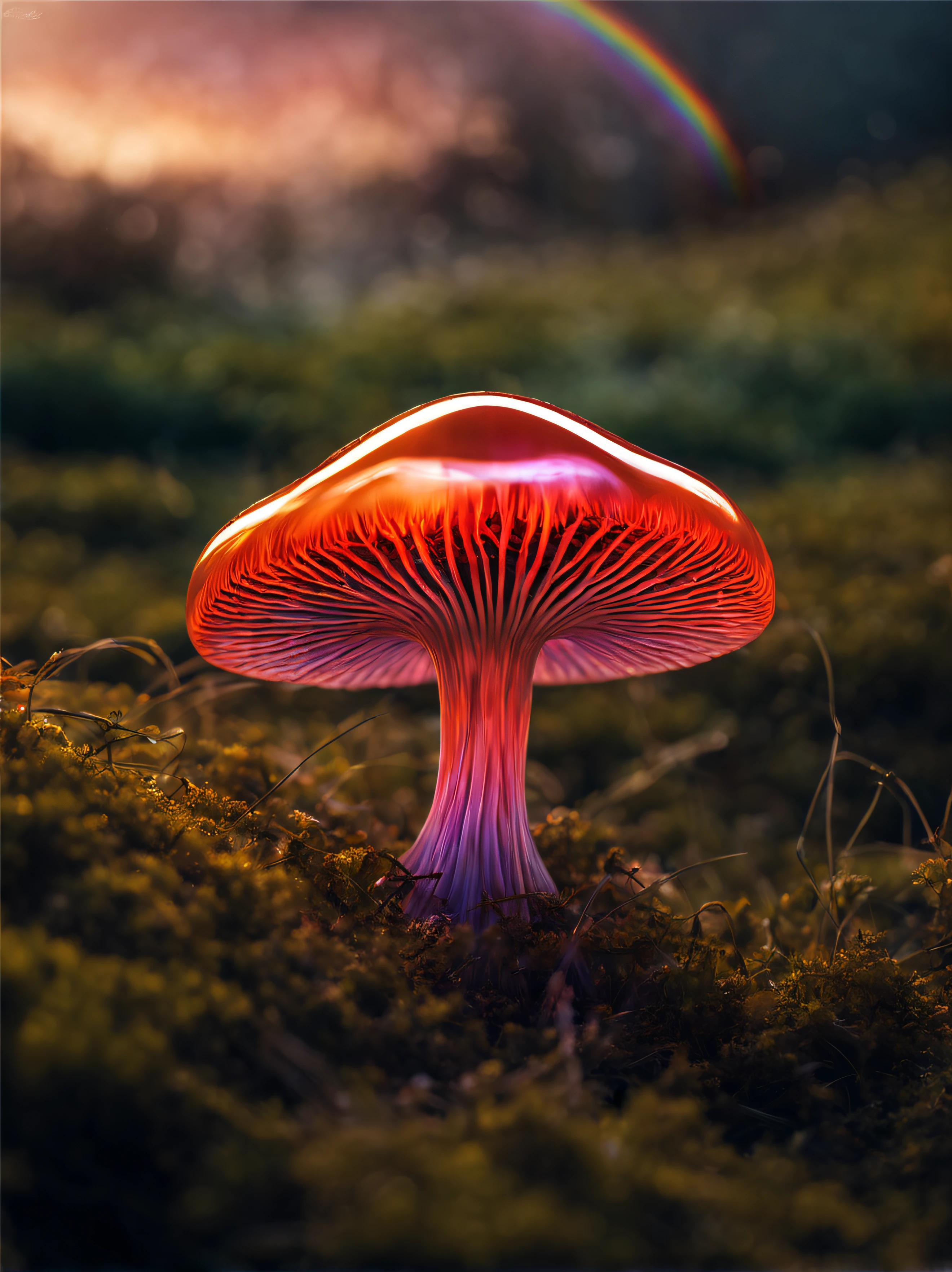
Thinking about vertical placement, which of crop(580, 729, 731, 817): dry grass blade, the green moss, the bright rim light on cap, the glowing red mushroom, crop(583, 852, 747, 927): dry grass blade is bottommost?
the green moss

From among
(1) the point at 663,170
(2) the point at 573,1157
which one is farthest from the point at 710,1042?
(1) the point at 663,170

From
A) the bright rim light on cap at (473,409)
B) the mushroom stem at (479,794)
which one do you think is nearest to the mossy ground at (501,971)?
the mushroom stem at (479,794)

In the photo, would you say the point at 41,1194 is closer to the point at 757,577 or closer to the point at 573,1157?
the point at 573,1157

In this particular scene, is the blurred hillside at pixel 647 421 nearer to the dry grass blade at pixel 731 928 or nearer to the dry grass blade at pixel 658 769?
the dry grass blade at pixel 658 769

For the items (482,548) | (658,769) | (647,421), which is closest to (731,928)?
(482,548)

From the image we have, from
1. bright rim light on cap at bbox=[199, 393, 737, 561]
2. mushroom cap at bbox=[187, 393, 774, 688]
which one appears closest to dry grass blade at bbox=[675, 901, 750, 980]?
mushroom cap at bbox=[187, 393, 774, 688]

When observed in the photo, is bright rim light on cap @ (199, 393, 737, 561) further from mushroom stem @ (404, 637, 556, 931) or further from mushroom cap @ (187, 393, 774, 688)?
mushroom stem @ (404, 637, 556, 931)
